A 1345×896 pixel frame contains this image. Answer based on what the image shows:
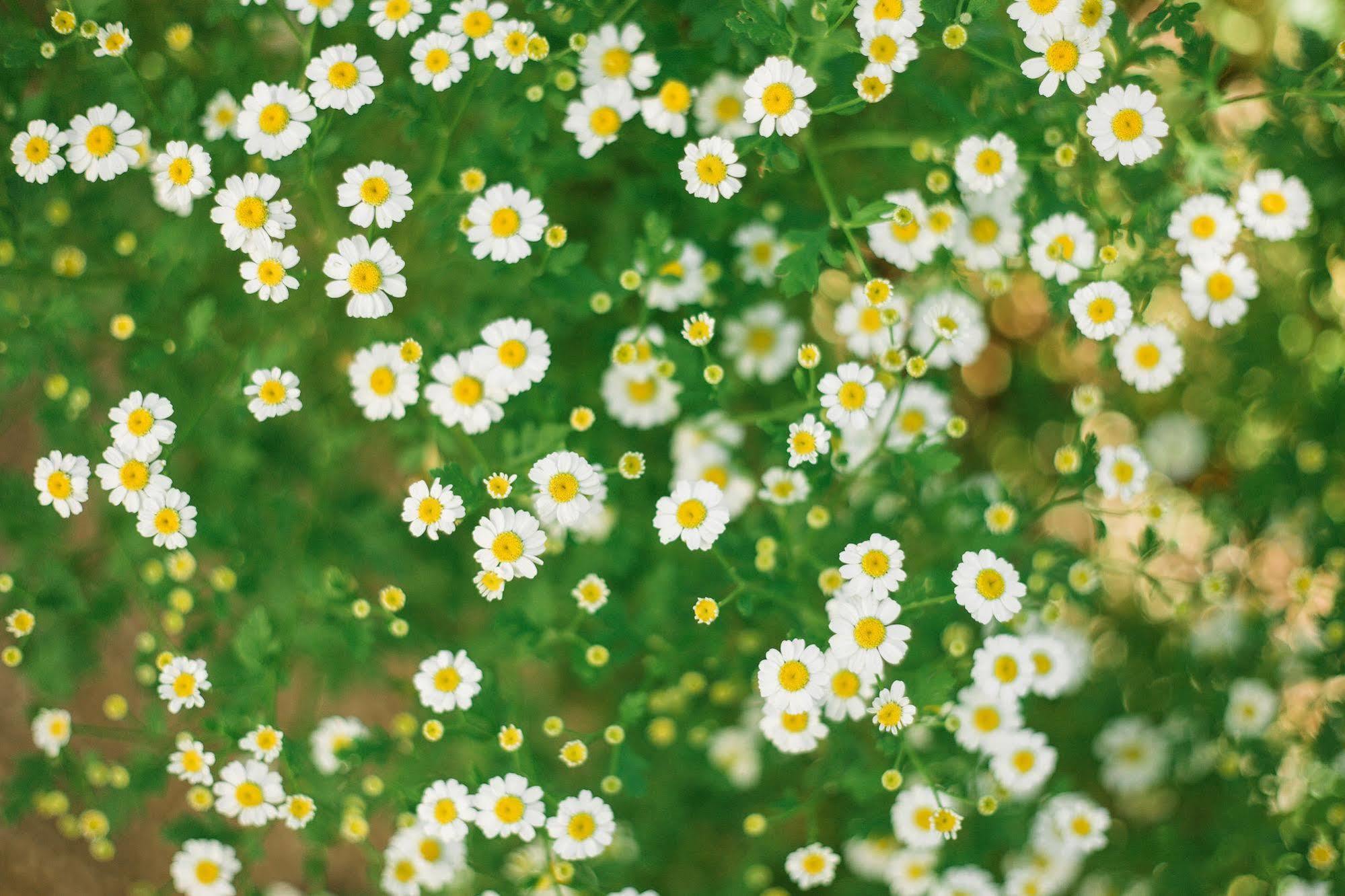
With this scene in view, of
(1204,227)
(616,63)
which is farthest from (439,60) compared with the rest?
(1204,227)

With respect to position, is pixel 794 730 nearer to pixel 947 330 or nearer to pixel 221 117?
pixel 947 330

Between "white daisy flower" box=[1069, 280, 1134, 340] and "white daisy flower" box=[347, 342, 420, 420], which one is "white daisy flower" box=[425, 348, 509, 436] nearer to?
"white daisy flower" box=[347, 342, 420, 420]

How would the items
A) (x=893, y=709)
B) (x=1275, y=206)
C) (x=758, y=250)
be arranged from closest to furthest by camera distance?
1. (x=893, y=709)
2. (x=1275, y=206)
3. (x=758, y=250)

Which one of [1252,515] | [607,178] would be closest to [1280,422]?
[1252,515]

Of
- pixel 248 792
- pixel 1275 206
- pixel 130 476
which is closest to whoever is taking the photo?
pixel 130 476

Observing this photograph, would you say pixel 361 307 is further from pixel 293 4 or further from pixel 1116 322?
pixel 1116 322

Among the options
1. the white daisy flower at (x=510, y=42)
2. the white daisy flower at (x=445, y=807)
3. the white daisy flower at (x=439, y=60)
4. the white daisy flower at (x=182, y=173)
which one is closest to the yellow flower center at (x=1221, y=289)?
the white daisy flower at (x=510, y=42)
